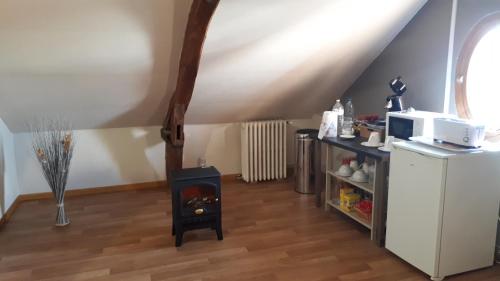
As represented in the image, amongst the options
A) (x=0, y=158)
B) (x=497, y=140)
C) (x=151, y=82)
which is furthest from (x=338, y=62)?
(x=0, y=158)

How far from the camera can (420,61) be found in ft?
10.8

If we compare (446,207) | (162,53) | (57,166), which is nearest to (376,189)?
(446,207)

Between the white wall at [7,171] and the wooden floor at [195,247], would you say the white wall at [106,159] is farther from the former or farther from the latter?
the wooden floor at [195,247]

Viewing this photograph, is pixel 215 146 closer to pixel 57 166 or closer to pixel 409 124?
pixel 57 166

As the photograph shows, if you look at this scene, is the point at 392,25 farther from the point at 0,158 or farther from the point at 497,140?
the point at 0,158

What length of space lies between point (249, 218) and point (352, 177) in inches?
39.5

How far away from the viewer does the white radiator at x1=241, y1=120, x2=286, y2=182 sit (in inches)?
176

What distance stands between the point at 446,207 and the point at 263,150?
247cm

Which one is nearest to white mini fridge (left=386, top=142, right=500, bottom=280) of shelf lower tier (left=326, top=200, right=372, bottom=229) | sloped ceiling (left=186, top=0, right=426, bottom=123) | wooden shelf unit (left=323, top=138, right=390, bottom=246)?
wooden shelf unit (left=323, top=138, right=390, bottom=246)

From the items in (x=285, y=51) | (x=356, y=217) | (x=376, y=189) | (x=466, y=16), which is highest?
(x=466, y=16)

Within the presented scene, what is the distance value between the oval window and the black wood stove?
202 cm

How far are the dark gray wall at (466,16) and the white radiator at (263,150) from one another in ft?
6.70

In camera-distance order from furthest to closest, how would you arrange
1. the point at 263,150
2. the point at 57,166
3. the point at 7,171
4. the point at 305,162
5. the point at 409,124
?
the point at 263,150 → the point at 305,162 → the point at 7,171 → the point at 57,166 → the point at 409,124

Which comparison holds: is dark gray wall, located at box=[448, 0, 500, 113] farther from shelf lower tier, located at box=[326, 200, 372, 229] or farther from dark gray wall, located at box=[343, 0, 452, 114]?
shelf lower tier, located at box=[326, 200, 372, 229]
